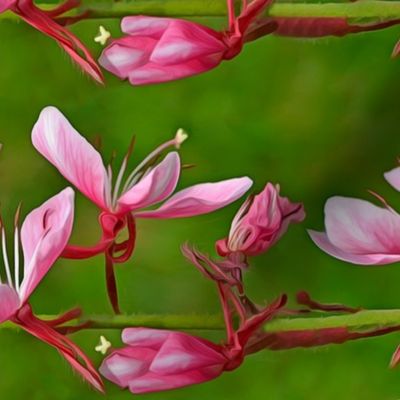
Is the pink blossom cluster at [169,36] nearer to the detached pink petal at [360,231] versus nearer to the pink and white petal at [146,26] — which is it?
the pink and white petal at [146,26]

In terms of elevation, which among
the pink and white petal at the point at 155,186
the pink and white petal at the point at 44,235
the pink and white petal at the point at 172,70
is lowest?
the pink and white petal at the point at 44,235

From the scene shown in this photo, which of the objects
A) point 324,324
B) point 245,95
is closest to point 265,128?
point 245,95

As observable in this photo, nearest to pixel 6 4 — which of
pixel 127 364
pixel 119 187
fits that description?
pixel 119 187

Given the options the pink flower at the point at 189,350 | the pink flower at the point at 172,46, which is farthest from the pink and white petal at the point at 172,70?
the pink flower at the point at 189,350

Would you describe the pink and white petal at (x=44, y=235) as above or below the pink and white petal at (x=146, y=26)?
below

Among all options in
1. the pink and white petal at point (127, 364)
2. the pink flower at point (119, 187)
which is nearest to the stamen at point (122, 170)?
the pink flower at point (119, 187)

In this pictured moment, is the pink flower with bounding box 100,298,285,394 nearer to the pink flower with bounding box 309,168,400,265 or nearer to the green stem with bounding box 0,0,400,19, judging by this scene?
the pink flower with bounding box 309,168,400,265

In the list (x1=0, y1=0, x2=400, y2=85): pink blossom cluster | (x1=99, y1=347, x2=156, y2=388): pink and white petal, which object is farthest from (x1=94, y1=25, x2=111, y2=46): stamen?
(x1=99, y1=347, x2=156, y2=388): pink and white petal
